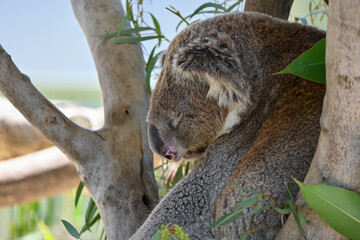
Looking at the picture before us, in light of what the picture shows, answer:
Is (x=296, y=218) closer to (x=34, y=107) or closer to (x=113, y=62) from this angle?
(x=34, y=107)

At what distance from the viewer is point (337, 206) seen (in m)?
0.94

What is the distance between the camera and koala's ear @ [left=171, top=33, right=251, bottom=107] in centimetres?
148

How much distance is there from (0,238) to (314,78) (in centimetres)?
749

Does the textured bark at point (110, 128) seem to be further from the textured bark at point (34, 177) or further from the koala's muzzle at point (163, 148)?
the textured bark at point (34, 177)

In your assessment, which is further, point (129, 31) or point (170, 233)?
point (129, 31)

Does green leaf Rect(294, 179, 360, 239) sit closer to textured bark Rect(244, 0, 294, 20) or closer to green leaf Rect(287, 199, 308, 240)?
green leaf Rect(287, 199, 308, 240)

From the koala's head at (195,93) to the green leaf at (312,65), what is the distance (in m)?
0.35

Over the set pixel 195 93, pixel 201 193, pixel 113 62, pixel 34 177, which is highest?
pixel 113 62

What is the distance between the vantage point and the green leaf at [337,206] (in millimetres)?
938

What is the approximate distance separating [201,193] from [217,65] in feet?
1.44

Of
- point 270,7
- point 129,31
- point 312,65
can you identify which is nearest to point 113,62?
point 129,31

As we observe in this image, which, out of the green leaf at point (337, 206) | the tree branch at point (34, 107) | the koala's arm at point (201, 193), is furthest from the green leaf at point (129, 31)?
the green leaf at point (337, 206)

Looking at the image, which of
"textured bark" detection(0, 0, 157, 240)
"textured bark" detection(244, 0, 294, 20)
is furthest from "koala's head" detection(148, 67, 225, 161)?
"textured bark" detection(244, 0, 294, 20)

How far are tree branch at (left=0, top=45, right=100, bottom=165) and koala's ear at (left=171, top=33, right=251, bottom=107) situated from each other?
1.96 feet
